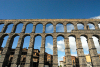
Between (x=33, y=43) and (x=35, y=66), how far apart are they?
1275 centimetres

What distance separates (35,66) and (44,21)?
59.6 ft

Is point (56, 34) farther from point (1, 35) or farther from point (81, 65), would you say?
point (1, 35)

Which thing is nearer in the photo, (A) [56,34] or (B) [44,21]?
(A) [56,34]

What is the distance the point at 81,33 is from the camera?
21.9 meters

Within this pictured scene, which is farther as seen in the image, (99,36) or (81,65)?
(99,36)

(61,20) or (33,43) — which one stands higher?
(61,20)

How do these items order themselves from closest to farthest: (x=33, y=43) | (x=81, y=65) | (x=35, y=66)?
1. (x=81, y=65)
2. (x=33, y=43)
3. (x=35, y=66)

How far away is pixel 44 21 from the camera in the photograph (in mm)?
24422

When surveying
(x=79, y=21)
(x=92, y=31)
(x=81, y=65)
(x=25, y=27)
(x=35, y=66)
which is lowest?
(x=35, y=66)

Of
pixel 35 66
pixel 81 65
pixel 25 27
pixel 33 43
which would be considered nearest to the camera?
pixel 81 65

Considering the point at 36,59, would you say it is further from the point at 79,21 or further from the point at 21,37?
the point at 79,21

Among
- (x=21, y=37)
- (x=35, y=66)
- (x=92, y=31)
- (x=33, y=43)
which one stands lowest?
(x=35, y=66)

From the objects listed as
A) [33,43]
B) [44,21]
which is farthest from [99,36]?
[33,43]

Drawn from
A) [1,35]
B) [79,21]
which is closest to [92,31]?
[79,21]
